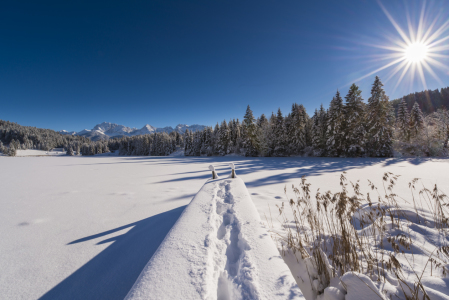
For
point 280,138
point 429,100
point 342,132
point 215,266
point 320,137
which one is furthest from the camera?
point 429,100

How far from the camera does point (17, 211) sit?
3.51m

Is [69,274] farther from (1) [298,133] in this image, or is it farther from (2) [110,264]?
(1) [298,133]

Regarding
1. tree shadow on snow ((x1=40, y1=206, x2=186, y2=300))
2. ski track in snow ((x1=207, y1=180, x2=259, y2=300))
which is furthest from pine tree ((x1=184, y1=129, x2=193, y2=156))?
ski track in snow ((x1=207, y1=180, x2=259, y2=300))

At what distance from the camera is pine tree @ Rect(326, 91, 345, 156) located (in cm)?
1939

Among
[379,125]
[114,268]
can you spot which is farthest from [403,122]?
[114,268]

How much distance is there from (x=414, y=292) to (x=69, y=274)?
3349mm

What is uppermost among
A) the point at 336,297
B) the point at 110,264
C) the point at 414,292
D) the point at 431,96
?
the point at 431,96

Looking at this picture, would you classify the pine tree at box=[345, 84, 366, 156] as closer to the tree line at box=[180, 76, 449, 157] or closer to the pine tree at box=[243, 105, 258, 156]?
the tree line at box=[180, 76, 449, 157]

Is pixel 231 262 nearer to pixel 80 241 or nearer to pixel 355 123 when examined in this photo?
pixel 80 241

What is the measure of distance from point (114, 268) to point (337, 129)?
2442 cm

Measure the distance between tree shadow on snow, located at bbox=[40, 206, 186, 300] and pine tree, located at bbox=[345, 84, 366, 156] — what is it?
77.0 ft

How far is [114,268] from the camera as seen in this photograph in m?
1.85

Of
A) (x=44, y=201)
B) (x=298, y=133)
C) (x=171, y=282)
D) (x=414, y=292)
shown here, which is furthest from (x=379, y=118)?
(x=44, y=201)

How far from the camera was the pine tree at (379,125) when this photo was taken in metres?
17.3
